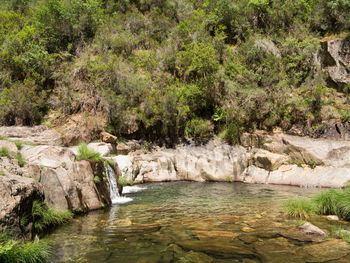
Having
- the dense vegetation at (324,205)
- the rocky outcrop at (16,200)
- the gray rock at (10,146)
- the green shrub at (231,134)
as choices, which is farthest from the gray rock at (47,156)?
the green shrub at (231,134)

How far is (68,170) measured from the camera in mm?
8812

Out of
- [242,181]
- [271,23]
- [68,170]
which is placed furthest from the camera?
[271,23]

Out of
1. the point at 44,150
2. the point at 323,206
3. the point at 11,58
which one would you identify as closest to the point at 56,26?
the point at 11,58

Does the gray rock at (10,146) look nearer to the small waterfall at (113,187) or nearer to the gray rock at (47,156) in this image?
the gray rock at (47,156)

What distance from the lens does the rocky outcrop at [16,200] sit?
15.9ft

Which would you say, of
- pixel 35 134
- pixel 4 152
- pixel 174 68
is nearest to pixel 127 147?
pixel 35 134

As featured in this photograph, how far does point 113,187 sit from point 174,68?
14949 mm

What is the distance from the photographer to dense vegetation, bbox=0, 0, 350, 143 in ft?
65.0

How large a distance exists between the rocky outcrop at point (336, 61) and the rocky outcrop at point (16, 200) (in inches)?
908

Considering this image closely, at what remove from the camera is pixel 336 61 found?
832 inches

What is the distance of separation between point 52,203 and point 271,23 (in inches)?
1028

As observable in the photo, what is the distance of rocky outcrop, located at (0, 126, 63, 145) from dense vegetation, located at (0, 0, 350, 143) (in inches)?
101

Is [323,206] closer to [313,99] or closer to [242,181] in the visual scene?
[242,181]

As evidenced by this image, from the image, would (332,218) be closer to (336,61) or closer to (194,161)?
(194,161)
